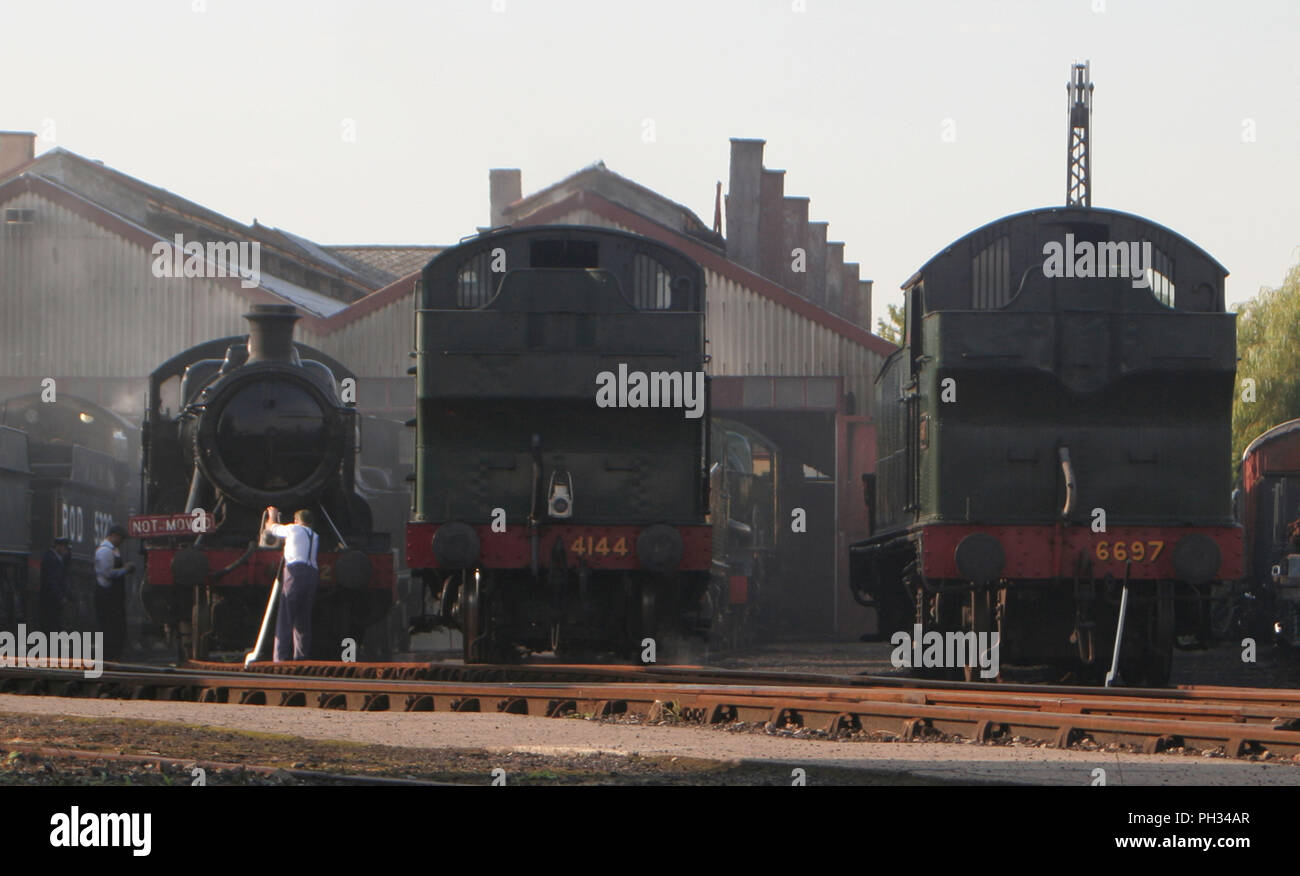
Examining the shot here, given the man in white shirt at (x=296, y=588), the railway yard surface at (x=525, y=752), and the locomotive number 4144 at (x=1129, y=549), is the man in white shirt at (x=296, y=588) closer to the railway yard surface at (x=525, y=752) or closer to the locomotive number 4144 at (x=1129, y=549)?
the railway yard surface at (x=525, y=752)

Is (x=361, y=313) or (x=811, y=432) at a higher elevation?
(x=361, y=313)

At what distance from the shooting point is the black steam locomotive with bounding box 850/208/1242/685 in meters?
13.3

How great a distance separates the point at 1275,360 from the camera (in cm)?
3431

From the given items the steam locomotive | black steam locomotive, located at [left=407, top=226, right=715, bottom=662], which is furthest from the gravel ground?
the steam locomotive

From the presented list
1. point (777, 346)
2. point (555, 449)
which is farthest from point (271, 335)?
point (777, 346)

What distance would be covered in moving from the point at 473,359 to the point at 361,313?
1964 centimetres

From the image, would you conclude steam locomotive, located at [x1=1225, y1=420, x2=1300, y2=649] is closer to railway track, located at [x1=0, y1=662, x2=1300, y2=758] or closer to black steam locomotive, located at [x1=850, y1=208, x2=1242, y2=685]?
black steam locomotive, located at [x1=850, y1=208, x2=1242, y2=685]

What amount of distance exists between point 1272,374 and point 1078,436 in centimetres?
2232

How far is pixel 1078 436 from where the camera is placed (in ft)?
44.8

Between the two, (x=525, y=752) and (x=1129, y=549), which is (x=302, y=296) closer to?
(x=1129, y=549)

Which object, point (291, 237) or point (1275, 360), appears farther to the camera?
point (291, 237)

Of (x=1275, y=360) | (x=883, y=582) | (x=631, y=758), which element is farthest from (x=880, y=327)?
(x=631, y=758)

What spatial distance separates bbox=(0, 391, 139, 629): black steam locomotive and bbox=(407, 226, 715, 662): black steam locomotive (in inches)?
329
